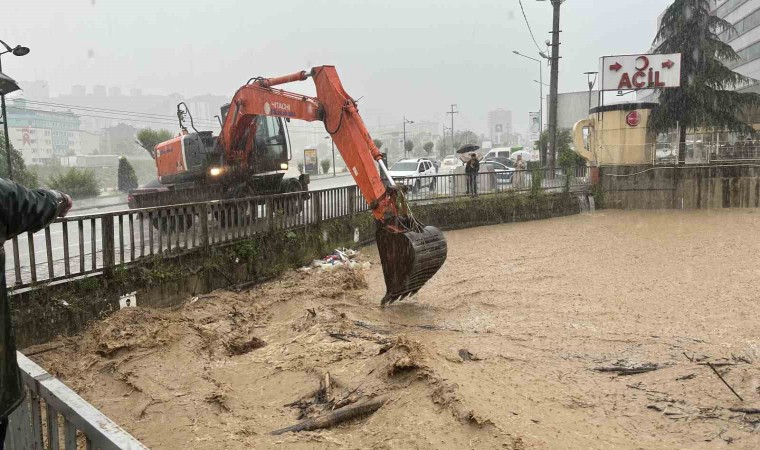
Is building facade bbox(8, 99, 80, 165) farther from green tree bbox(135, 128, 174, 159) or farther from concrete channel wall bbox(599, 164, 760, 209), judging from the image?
concrete channel wall bbox(599, 164, 760, 209)

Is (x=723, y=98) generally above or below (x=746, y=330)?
above

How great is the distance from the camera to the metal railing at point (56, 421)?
1.96m

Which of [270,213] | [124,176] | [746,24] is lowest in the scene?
[270,213]

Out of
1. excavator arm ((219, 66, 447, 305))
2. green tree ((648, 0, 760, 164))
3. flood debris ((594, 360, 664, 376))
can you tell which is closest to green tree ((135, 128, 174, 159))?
excavator arm ((219, 66, 447, 305))

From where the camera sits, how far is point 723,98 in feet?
74.0

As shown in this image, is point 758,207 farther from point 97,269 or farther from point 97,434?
point 97,434

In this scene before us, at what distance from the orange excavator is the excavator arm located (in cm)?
1

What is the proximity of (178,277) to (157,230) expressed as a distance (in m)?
0.67

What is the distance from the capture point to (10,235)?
2217 millimetres

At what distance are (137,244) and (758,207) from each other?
1905 cm

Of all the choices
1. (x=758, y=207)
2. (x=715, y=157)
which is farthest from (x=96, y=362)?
(x=715, y=157)

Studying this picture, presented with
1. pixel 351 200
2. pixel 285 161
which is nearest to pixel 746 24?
pixel 351 200

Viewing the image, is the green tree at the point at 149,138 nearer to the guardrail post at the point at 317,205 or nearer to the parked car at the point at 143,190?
the parked car at the point at 143,190

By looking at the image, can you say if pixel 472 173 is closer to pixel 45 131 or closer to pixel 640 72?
pixel 640 72
